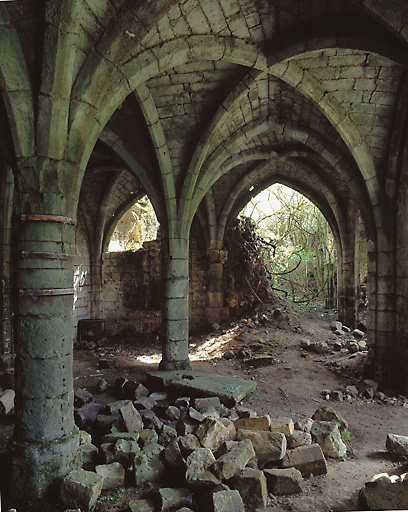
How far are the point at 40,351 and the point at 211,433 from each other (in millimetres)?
1956

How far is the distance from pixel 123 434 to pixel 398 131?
6.24 meters

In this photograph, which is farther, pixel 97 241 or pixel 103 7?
pixel 97 241

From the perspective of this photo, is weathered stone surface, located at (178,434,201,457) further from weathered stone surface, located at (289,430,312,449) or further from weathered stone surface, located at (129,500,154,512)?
weathered stone surface, located at (289,430,312,449)

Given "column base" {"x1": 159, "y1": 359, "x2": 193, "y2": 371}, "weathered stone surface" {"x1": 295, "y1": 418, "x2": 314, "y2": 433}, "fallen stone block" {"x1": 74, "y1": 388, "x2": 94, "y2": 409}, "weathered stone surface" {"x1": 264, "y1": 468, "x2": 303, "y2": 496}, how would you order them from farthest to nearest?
"column base" {"x1": 159, "y1": 359, "x2": 193, "y2": 371}
"fallen stone block" {"x1": 74, "y1": 388, "x2": 94, "y2": 409}
"weathered stone surface" {"x1": 295, "y1": 418, "x2": 314, "y2": 433}
"weathered stone surface" {"x1": 264, "y1": 468, "x2": 303, "y2": 496}

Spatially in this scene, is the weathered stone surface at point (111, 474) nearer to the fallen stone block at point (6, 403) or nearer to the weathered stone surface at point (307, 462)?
the weathered stone surface at point (307, 462)

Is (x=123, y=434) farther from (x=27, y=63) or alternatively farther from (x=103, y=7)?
(x=103, y=7)

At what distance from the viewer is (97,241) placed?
1300 centimetres

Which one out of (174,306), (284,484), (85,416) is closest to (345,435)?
(284,484)

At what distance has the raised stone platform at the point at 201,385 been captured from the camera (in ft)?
18.5

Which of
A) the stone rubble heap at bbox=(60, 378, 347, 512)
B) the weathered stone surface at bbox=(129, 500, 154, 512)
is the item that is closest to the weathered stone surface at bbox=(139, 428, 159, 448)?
the stone rubble heap at bbox=(60, 378, 347, 512)

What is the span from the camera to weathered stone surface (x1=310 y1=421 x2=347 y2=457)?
12.9ft

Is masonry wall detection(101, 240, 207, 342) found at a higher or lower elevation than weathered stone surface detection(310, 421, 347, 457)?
higher

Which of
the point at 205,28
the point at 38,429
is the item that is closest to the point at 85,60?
the point at 205,28

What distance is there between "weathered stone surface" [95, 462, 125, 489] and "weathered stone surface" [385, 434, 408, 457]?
112 inches
